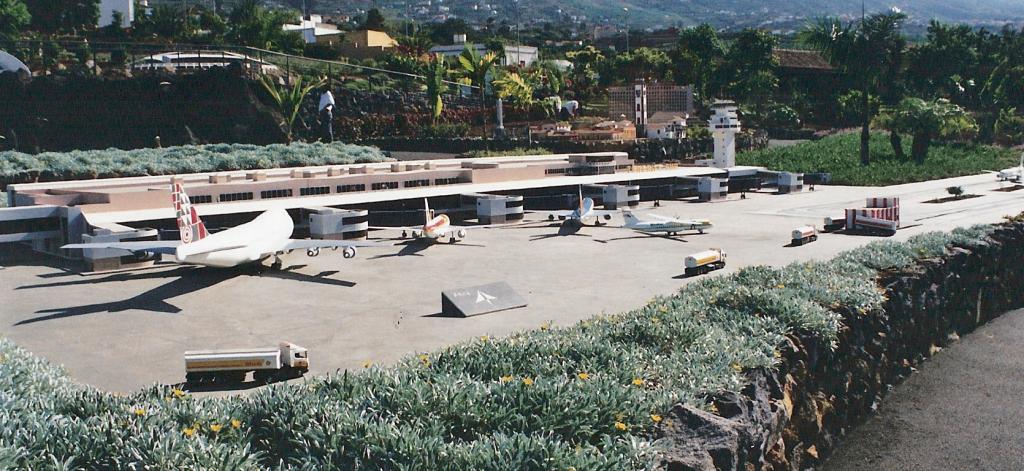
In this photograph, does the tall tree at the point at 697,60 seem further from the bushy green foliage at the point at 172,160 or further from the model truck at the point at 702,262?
the model truck at the point at 702,262

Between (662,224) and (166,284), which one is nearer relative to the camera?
(166,284)

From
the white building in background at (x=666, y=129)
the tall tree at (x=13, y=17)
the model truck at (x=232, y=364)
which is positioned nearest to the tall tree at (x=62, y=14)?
the tall tree at (x=13, y=17)

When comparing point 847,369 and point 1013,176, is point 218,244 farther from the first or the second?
point 1013,176

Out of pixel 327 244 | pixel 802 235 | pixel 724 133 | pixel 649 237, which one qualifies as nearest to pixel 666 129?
pixel 724 133

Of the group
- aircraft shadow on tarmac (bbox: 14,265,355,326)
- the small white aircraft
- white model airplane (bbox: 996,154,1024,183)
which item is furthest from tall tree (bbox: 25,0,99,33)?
white model airplane (bbox: 996,154,1024,183)

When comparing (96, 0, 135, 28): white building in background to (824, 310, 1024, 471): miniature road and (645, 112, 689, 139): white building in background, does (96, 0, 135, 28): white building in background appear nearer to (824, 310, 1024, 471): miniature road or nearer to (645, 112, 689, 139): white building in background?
(645, 112, 689, 139): white building in background

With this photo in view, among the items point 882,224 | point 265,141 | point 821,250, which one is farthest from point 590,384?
point 265,141
